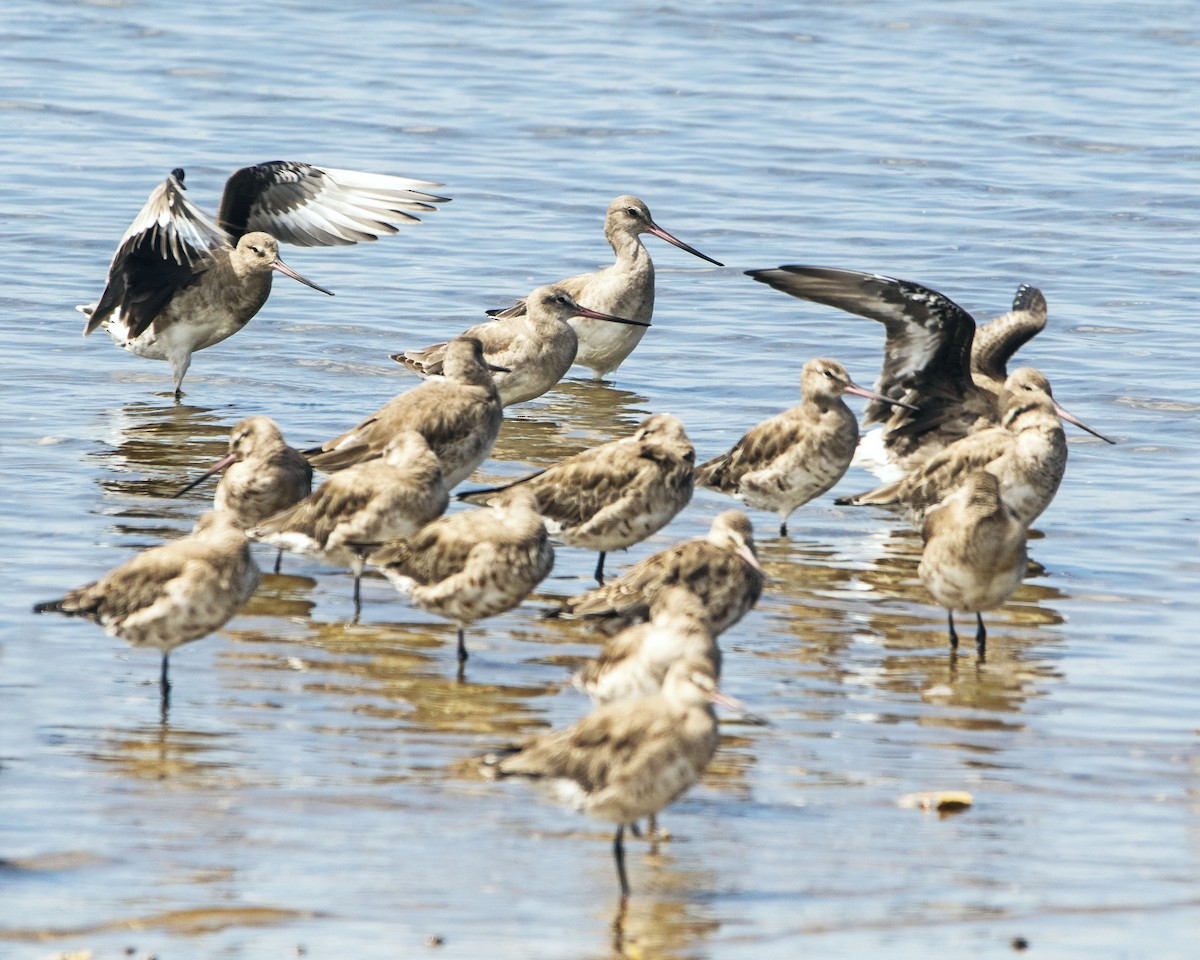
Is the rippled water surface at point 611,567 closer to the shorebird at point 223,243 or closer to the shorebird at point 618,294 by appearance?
the shorebird at point 618,294

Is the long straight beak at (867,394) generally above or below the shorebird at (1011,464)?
above

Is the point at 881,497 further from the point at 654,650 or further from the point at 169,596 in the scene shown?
the point at 169,596

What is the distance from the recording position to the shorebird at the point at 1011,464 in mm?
9945

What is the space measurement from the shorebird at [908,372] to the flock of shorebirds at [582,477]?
0.04 feet

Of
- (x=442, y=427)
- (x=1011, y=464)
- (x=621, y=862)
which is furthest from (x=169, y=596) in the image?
(x=1011, y=464)

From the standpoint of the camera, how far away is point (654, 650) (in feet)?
21.9

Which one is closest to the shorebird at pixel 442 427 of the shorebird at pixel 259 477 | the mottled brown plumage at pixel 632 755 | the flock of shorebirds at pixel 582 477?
the flock of shorebirds at pixel 582 477

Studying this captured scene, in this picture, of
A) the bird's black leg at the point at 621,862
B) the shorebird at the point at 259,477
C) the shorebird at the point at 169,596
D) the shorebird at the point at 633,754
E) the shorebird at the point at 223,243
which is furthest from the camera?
the shorebird at the point at 223,243

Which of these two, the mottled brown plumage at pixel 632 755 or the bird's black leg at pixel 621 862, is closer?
the mottled brown plumage at pixel 632 755

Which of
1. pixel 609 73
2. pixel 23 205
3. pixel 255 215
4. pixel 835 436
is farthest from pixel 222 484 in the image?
pixel 609 73

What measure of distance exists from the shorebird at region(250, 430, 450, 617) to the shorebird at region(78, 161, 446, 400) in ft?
11.5

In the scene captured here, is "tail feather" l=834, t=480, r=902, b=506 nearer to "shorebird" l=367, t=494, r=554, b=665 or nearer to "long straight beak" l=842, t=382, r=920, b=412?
A: "long straight beak" l=842, t=382, r=920, b=412

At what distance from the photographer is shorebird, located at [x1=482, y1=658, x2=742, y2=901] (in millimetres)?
5801

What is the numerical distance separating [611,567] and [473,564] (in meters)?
2.04
